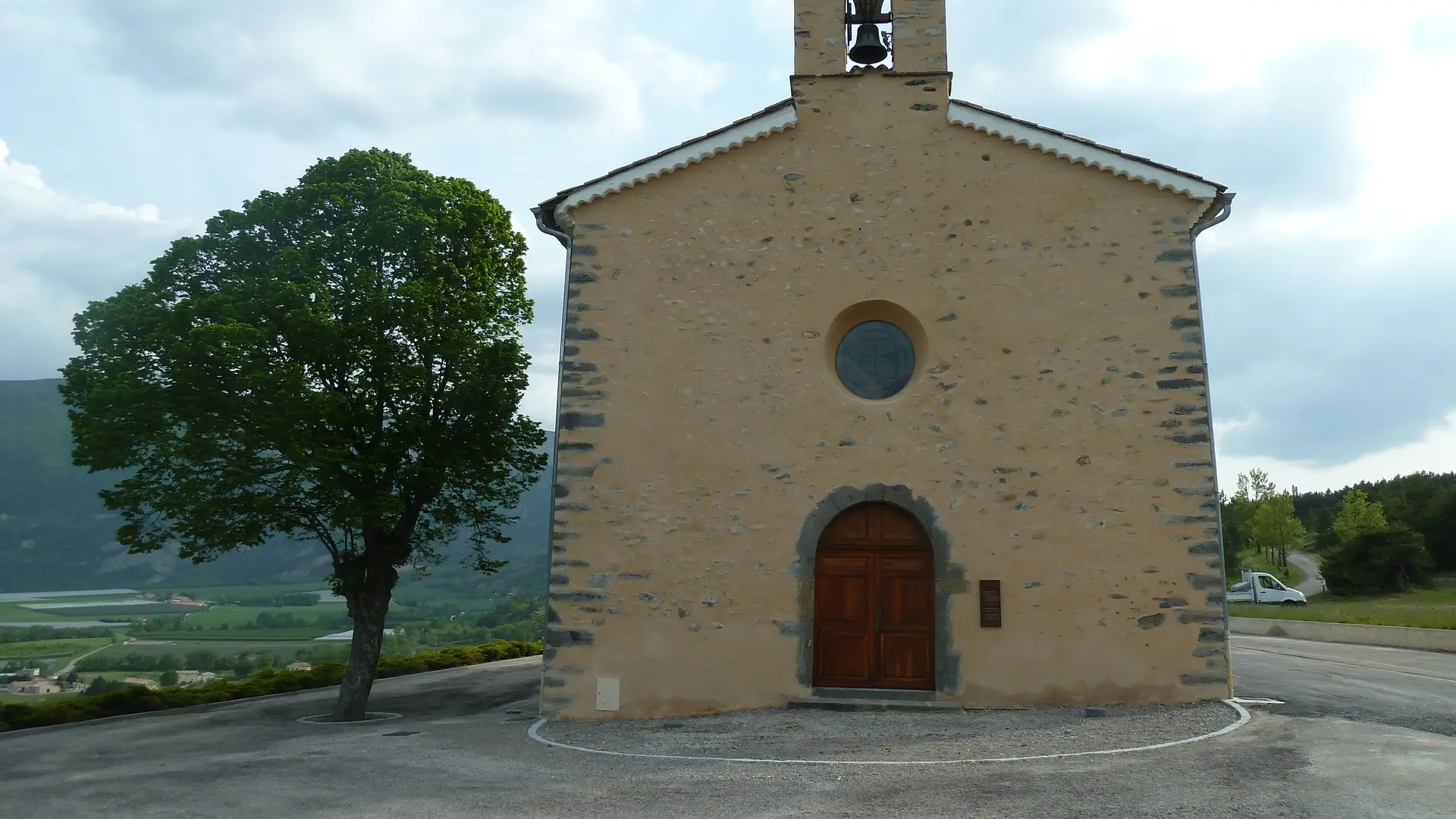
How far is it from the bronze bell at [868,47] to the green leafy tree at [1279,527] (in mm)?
40727

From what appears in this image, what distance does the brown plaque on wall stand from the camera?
1009 cm

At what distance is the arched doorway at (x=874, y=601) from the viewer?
1038 cm

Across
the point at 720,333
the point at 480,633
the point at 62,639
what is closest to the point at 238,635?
the point at 62,639

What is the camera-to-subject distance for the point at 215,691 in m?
16.5

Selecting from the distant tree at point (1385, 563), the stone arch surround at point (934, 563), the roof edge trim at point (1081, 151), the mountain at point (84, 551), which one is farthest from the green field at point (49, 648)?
the distant tree at point (1385, 563)

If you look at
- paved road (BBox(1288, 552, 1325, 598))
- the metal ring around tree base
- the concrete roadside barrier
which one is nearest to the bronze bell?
the metal ring around tree base

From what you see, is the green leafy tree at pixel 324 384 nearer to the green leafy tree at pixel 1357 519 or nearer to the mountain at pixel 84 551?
the green leafy tree at pixel 1357 519

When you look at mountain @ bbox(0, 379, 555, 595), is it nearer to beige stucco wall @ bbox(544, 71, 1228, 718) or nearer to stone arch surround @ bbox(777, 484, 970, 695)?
beige stucco wall @ bbox(544, 71, 1228, 718)

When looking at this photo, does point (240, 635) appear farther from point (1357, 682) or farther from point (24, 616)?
point (1357, 682)

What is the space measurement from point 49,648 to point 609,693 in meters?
50.4

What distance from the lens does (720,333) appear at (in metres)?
11.0

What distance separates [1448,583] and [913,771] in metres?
37.2

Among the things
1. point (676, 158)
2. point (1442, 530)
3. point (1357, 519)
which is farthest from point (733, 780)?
Answer: point (1357, 519)

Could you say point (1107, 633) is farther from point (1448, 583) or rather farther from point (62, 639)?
point (62, 639)
